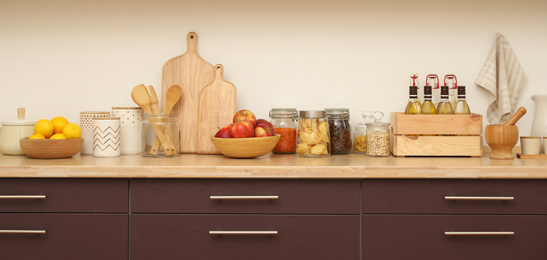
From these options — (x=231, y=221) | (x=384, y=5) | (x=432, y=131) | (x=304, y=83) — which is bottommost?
(x=231, y=221)

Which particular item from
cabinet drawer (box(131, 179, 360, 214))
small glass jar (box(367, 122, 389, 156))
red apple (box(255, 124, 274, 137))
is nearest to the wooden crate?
small glass jar (box(367, 122, 389, 156))

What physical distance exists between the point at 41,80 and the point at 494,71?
206 cm

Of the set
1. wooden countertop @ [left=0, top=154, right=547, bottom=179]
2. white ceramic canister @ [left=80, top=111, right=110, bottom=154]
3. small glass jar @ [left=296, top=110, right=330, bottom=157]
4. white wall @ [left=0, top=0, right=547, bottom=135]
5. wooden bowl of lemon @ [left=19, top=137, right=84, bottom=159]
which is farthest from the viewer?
white wall @ [left=0, top=0, right=547, bottom=135]

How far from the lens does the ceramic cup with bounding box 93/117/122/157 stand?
6.23 ft

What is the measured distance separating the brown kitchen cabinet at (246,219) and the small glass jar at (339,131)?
1.36ft

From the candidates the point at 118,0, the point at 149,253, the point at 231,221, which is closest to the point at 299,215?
the point at 231,221

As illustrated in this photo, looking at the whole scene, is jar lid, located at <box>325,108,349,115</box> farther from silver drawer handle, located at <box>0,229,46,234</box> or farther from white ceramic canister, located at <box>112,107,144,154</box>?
silver drawer handle, located at <box>0,229,46,234</box>

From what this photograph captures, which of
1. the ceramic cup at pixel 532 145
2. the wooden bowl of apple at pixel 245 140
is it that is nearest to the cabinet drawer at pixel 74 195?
the wooden bowl of apple at pixel 245 140

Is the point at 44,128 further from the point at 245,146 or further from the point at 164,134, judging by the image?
the point at 245,146

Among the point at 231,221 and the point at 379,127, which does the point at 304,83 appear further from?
the point at 231,221

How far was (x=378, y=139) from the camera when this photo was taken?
1896 mm

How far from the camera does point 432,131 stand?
1.87m

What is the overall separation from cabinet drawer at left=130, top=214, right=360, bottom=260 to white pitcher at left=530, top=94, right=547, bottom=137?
38.4 inches

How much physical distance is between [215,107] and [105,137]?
0.47 metres
